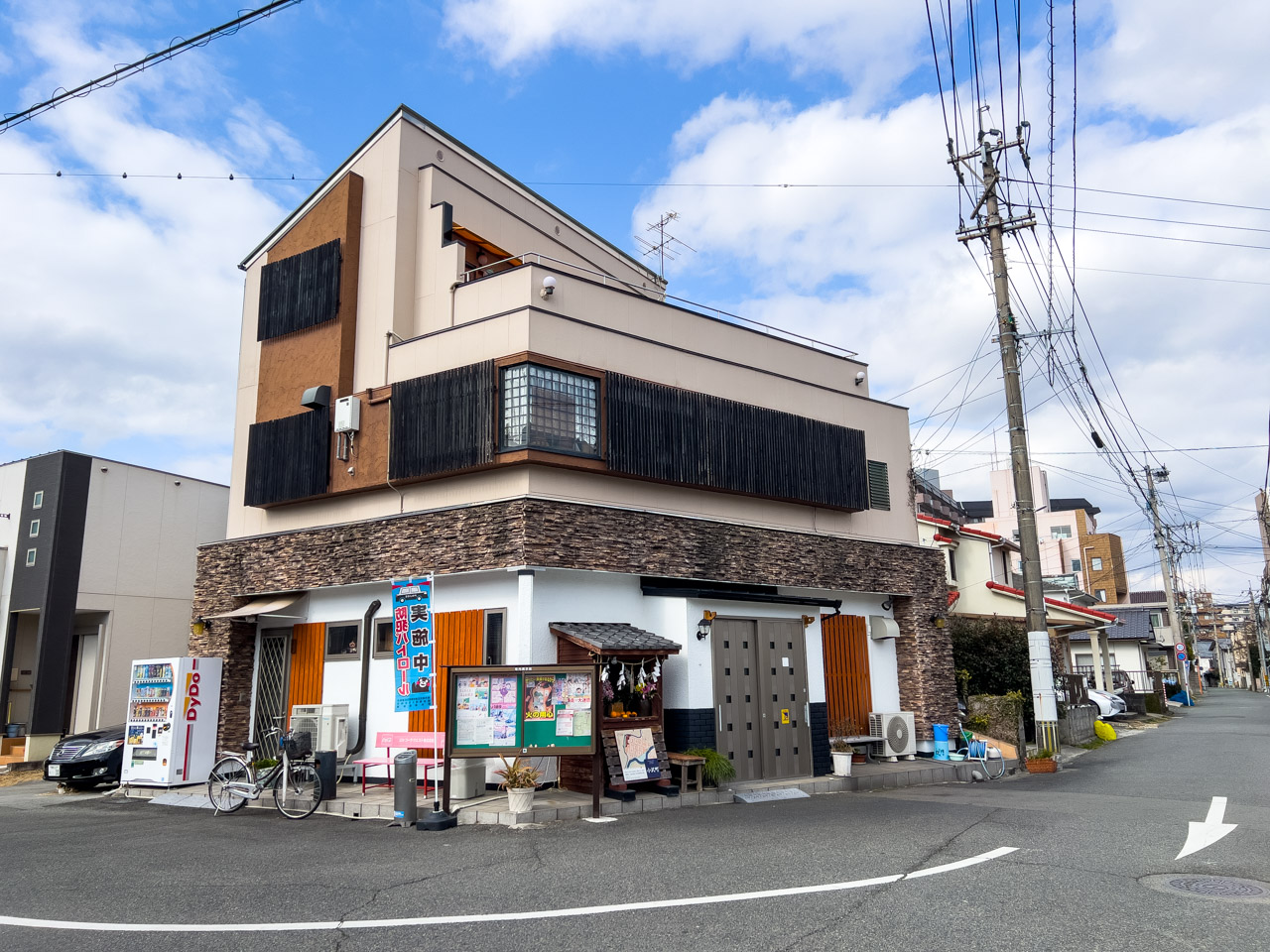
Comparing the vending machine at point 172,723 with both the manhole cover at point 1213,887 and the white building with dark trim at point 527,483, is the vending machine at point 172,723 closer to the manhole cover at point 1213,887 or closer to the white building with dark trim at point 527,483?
the white building with dark trim at point 527,483

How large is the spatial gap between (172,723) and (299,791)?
503 cm

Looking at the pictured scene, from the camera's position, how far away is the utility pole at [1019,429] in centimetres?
1702

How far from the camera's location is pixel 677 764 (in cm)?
1322

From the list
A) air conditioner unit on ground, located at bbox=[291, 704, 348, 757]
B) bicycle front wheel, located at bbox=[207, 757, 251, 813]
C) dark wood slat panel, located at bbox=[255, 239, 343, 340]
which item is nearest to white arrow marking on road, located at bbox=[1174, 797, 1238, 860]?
bicycle front wheel, located at bbox=[207, 757, 251, 813]

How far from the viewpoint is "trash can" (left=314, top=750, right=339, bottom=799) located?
42.1 feet

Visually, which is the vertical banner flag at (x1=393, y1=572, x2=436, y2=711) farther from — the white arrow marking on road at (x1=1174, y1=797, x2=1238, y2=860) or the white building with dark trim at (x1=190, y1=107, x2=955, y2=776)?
the white arrow marking on road at (x1=1174, y1=797, x2=1238, y2=860)

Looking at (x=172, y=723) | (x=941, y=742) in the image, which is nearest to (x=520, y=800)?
(x=172, y=723)

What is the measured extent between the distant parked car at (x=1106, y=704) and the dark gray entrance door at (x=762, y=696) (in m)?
17.0

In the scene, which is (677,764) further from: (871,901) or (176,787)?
(176,787)

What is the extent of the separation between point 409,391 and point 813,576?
8528 mm

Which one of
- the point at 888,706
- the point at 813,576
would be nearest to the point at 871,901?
the point at 813,576

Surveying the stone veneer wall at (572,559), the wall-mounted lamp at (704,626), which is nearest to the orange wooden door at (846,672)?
the stone veneer wall at (572,559)

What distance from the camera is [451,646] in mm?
15117

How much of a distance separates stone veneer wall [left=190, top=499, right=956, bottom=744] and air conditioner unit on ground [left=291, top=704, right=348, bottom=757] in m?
2.24
